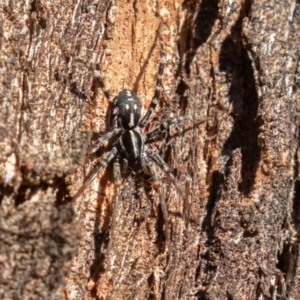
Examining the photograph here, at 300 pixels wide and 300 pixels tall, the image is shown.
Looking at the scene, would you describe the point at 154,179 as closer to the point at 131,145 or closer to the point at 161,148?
the point at 161,148

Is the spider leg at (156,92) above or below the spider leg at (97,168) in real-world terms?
above

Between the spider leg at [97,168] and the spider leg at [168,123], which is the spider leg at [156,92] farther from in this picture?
the spider leg at [97,168]

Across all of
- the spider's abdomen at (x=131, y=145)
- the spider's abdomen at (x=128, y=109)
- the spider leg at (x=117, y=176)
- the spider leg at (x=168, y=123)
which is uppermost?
the spider's abdomen at (x=128, y=109)

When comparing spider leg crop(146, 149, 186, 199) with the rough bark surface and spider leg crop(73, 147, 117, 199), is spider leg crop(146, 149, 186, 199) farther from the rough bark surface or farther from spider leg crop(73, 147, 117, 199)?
spider leg crop(73, 147, 117, 199)

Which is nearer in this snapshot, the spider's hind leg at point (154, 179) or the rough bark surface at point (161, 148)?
the rough bark surface at point (161, 148)

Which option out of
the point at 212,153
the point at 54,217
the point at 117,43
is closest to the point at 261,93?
the point at 212,153

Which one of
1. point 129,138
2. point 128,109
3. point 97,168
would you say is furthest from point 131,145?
point 97,168

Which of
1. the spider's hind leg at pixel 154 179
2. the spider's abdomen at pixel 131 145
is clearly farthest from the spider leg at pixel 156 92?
the spider's hind leg at pixel 154 179

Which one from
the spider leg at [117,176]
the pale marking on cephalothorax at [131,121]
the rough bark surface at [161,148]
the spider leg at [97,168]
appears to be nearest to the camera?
the rough bark surface at [161,148]
